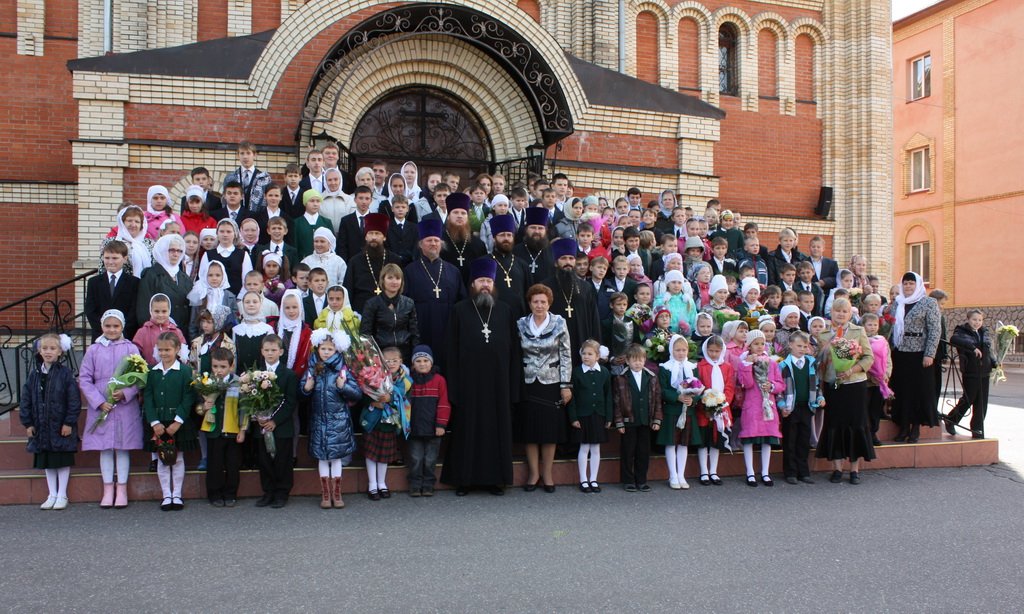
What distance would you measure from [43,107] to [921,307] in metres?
12.3

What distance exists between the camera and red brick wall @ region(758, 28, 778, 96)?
53.1 feet

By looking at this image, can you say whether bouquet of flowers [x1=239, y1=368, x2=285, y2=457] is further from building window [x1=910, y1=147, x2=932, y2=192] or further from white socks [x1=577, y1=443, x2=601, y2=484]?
building window [x1=910, y1=147, x2=932, y2=192]

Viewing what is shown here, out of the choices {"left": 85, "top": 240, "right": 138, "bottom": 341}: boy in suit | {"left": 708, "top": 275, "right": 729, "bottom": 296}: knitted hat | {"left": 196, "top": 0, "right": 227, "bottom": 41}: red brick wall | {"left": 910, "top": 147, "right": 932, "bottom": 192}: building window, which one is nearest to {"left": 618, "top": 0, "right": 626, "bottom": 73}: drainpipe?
{"left": 196, "top": 0, "right": 227, "bottom": 41}: red brick wall

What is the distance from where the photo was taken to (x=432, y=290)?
7648 millimetres

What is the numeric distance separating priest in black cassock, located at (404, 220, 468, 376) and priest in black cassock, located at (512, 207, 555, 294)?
0.84 metres

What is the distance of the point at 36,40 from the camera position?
41.6 feet

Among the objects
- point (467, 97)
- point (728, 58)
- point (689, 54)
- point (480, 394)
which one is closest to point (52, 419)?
point (480, 394)

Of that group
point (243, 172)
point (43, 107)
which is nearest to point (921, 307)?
point (243, 172)

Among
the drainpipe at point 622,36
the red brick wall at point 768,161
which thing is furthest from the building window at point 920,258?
the drainpipe at point 622,36

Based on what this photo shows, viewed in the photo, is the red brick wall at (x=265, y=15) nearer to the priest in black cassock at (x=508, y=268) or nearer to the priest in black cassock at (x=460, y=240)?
the priest in black cassock at (x=460, y=240)

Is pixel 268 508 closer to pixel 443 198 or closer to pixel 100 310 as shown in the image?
pixel 100 310

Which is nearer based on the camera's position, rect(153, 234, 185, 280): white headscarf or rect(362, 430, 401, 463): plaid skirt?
rect(362, 430, 401, 463): plaid skirt

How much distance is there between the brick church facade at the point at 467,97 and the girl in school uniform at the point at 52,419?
15.8 feet

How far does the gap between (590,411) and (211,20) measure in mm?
9537
